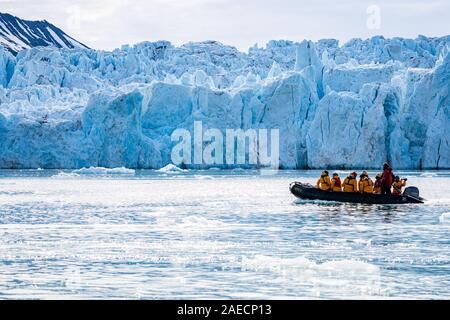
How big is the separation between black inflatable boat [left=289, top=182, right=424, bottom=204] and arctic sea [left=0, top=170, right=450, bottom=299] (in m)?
0.35

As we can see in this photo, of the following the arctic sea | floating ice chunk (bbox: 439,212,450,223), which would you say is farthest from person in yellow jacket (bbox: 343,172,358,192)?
floating ice chunk (bbox: 439,212,450,223)

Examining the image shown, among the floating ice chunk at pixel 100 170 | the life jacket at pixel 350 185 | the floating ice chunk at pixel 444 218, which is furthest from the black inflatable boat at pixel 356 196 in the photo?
the floating ice chunk at pixel 100 170

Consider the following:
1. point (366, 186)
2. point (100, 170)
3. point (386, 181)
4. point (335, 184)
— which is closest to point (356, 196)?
point (366, 186)

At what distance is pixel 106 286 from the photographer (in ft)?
28.0

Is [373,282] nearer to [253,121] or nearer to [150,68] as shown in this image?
[253,121]

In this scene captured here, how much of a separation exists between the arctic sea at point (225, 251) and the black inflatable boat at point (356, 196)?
346mm

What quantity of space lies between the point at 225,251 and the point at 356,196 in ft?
38.1

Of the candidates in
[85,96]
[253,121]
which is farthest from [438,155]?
[85,96]

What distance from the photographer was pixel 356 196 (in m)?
23.0

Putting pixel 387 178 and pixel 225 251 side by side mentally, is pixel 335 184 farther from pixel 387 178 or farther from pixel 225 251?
pixel 225 251

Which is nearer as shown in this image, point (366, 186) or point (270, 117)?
point (366, 186)

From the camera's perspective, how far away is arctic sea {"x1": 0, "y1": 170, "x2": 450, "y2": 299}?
8398mm

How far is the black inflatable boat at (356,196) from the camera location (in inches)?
902

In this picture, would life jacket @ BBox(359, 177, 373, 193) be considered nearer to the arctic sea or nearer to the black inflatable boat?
the black inflatable boat
